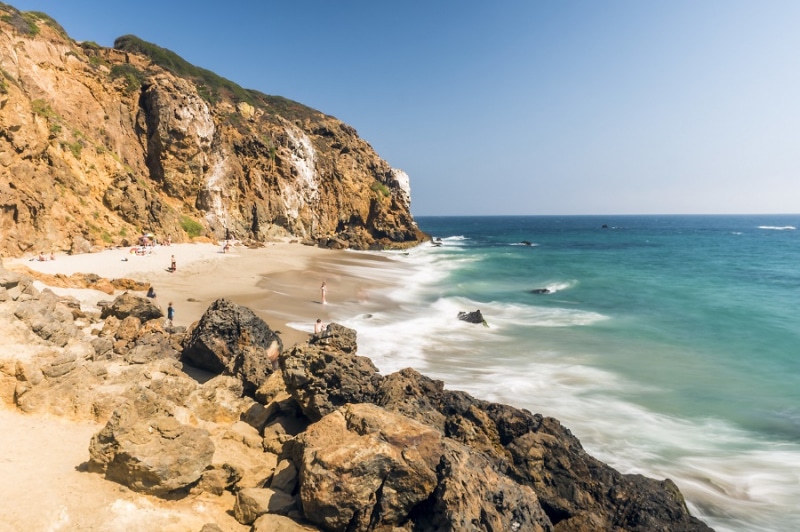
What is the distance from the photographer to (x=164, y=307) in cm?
1593

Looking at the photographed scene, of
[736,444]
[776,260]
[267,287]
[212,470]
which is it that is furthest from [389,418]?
[776,260]

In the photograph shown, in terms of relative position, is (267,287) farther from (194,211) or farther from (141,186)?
(194,211)

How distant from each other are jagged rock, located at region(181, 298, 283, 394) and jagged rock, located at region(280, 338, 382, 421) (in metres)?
1.48

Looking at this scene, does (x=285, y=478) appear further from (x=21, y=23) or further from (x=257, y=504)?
(x=21, y=23)

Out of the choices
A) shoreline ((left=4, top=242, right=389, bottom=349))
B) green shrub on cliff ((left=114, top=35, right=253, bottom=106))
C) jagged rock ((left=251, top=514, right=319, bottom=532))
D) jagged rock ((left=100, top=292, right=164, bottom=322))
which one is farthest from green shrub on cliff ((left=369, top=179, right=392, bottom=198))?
jagged rock ((left=251, top=514, right=319, bottom=532))

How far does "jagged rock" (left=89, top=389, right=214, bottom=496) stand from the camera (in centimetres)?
558

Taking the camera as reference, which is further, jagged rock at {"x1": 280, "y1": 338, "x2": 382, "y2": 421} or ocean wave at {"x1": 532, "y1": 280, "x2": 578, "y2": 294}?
ocean wave at {"x1": 532, "y1": 280, "x2": 578, "y2": 294}

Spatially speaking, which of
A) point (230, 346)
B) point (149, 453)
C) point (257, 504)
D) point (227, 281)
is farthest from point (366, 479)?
point (227, 281)

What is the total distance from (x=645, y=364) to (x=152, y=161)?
130 ft

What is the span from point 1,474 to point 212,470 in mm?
2400

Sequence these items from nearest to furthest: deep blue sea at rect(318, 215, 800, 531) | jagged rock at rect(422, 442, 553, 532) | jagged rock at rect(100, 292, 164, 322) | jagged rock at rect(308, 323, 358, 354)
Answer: jagged rock at rect(422, 442, 553, 532) → deep blue sea at rect(318, 215, 800, 531) → jagged rock at rect(308, 323, 358, 354) → jagged rock at rect(100, 292, 164, 322)

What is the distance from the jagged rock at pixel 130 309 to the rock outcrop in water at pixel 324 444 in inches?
87.8

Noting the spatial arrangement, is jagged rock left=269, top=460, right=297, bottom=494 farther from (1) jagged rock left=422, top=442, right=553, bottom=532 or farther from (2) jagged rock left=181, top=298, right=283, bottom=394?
(2) jagged rock left=181, top=298, right=283, bottom=394

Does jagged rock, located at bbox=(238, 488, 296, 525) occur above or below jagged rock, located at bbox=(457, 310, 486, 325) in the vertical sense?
above
